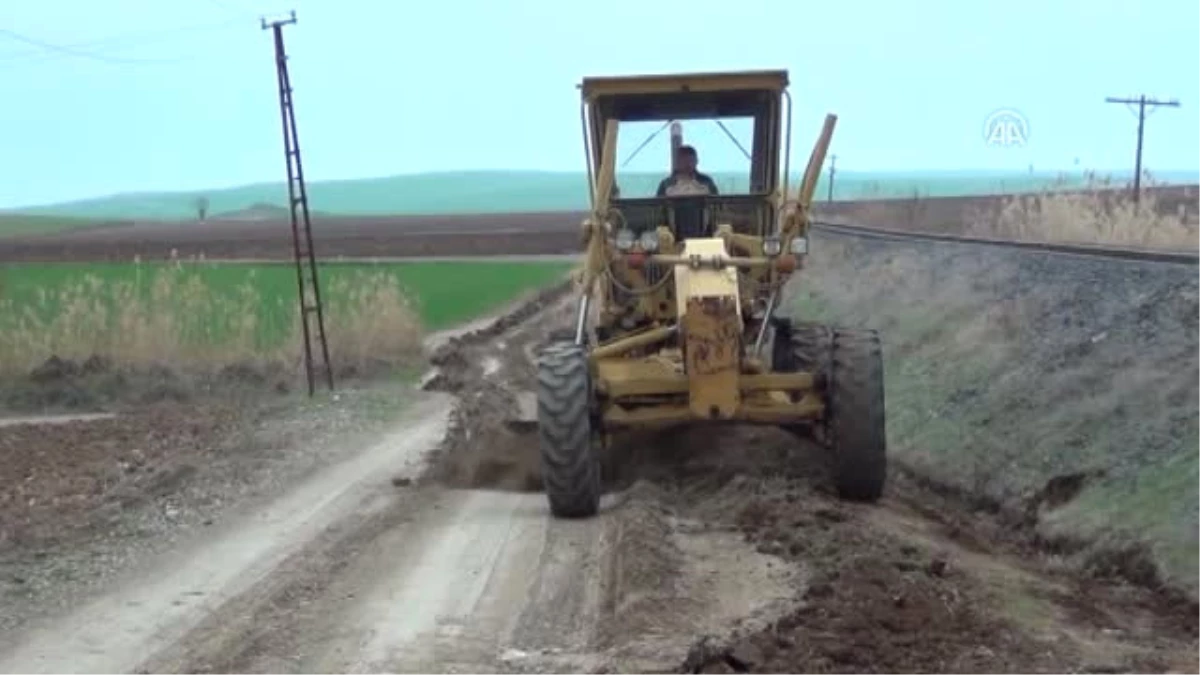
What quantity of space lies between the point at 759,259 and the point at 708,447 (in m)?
2.66

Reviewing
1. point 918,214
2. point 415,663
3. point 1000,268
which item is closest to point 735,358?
point 415,663

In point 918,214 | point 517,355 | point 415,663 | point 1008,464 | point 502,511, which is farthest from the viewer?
point 918,214

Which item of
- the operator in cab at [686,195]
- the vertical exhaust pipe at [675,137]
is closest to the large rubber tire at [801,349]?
the operator in cab at [686,195]

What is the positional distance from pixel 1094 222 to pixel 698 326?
93.8 feet

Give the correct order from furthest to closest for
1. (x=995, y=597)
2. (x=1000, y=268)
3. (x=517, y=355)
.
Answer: (x=517, y=355), (x=1000, y=268), (x=995, y=597)

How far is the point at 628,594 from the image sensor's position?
1053cm

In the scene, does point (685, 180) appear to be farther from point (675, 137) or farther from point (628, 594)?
point (628, 594)

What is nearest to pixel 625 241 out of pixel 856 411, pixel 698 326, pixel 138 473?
pixel 698 326

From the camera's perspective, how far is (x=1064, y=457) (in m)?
14.9

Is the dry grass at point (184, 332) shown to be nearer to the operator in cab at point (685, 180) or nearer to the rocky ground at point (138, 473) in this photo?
the rocky ground at point (138, 473)

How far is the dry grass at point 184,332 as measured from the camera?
101 ft

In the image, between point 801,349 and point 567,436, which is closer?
point 567,436

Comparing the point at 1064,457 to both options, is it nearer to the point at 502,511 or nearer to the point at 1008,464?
the point at 1008,464

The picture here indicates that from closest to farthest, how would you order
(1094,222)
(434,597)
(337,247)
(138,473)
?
(434,597) < (138,473) < (1094,222) < (337,247)
